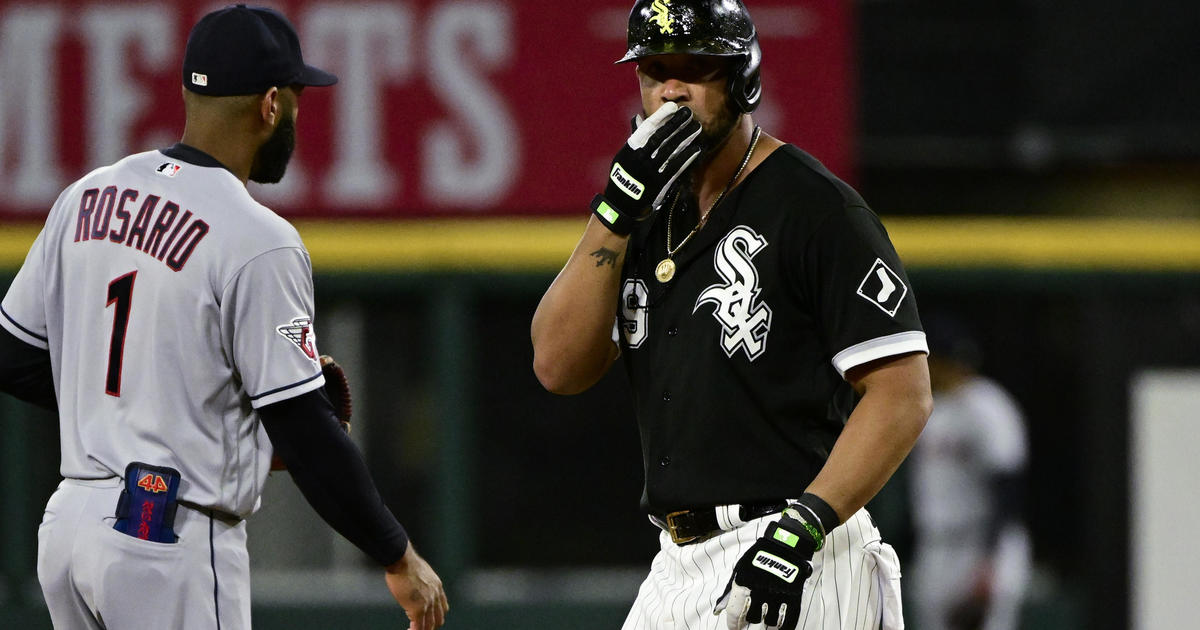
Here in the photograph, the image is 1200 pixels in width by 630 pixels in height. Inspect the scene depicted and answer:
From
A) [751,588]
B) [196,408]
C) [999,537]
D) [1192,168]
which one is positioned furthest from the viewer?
[1192,168]

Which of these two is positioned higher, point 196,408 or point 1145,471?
point 196,408

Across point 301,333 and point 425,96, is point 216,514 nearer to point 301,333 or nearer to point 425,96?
point 301,333

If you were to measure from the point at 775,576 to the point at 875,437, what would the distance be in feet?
1.03

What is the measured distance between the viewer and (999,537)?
6988 mm

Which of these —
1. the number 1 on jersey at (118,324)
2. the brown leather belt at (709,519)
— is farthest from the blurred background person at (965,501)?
the number 1 on jersey at (118,324)

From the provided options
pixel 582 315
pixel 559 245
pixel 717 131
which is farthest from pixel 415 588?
pixel 559 245

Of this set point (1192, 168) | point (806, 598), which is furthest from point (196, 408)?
point (1192, 168)

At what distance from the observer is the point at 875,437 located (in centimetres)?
283

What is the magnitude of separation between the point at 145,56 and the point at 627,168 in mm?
4741

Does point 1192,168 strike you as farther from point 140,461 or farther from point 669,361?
point 140,461

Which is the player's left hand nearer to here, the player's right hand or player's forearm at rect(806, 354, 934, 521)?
player's forearm at rect(806, 354, 934, 521)

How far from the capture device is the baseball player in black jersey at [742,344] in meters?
2.84

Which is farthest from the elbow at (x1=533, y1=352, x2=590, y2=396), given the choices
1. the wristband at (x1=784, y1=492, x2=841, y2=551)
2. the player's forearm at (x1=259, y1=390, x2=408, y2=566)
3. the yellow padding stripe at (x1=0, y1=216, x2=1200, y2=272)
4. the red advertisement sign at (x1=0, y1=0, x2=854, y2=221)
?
the red advertisement sign at (x1=0, y1=0, x2=854, y2=221)

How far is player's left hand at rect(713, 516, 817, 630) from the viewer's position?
9.02 feet
